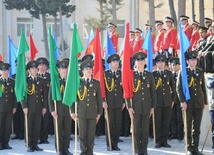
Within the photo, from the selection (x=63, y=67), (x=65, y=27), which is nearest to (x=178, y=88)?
(x=63, y=67)

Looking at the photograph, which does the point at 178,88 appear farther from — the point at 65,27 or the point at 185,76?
the point at 65,27

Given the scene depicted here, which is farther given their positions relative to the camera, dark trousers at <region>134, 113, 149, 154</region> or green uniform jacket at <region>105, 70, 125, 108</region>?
green uniform jacket at <region>105, 70, 125, 108</region>

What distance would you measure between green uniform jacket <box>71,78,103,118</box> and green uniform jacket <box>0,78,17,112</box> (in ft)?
7.86

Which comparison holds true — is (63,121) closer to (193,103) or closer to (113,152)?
(113,152)

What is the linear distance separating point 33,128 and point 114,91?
6.18ft

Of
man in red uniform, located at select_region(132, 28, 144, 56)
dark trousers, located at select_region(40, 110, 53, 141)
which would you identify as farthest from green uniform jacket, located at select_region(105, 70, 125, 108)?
man in red uniform, located at select_region(132, 28, 144, 56)

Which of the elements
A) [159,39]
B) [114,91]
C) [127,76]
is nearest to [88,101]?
[127,76]

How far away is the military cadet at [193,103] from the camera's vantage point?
32.1 feet

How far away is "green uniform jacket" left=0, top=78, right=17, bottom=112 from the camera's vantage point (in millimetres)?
11406

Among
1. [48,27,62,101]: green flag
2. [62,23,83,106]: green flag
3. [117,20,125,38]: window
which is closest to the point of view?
[62,23,83,106]: green flag

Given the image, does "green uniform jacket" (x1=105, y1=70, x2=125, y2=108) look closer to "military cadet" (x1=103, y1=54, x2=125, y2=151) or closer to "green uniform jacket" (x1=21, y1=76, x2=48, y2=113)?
"military cadet" (x1=103, y1=54, x2=125, y2=151)

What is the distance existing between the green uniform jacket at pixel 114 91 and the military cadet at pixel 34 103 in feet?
4.49

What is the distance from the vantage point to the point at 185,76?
9.70 meters

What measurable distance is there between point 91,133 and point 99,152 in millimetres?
1252
